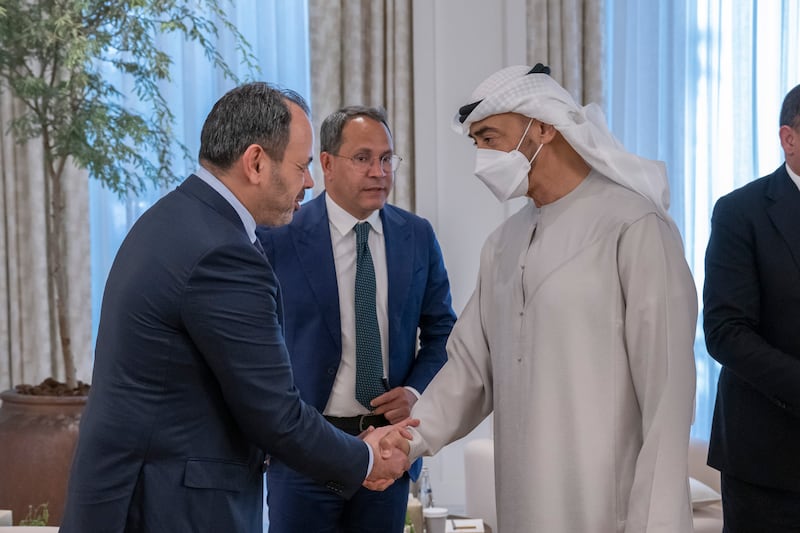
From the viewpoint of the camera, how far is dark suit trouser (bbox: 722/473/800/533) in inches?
107

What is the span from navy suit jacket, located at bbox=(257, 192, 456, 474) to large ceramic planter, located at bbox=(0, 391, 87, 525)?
1867 millimetres

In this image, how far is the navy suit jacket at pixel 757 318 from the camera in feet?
8.79

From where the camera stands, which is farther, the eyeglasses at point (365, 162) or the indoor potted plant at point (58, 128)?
the indoor potted plant at point (58, 128)

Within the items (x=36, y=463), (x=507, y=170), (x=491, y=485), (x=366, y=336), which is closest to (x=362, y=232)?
(x=366, y=336)

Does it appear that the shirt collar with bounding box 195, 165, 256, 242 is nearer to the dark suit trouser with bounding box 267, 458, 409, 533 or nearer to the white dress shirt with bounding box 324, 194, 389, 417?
the white dress shirt with bounding box 324, 194, 389, 417

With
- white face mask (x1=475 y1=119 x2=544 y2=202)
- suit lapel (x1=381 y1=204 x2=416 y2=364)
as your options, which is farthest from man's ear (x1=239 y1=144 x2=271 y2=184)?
suit lapel (x1=381 y1=204 x2=416 y2=364)

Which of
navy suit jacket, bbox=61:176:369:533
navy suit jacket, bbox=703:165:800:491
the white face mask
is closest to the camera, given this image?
navy suit jacket, bbox=61:176:369:533

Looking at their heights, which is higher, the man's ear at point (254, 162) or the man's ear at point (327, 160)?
the man's ear at point (327, 160)

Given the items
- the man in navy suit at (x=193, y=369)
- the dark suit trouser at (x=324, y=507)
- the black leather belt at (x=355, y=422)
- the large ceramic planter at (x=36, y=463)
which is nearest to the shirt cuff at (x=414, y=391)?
the black leather belt at (x=355, y=422)

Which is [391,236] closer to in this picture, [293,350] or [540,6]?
[293,350]

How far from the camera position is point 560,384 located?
2.33 meters

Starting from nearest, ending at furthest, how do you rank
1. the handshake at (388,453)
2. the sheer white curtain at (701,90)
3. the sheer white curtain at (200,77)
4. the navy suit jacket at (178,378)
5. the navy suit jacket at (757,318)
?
the navy suit jacket at (178,378) → the handshake at (388,453) → the navy suit jacket at (757,318) → the sheer white curtain at (200,77) → the sheer white curtain at (701,90)

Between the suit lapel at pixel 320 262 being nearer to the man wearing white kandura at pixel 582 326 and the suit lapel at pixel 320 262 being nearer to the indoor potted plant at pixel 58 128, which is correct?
the man wearing white kandura at pixel 582 326

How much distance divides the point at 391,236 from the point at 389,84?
9.13 ft
